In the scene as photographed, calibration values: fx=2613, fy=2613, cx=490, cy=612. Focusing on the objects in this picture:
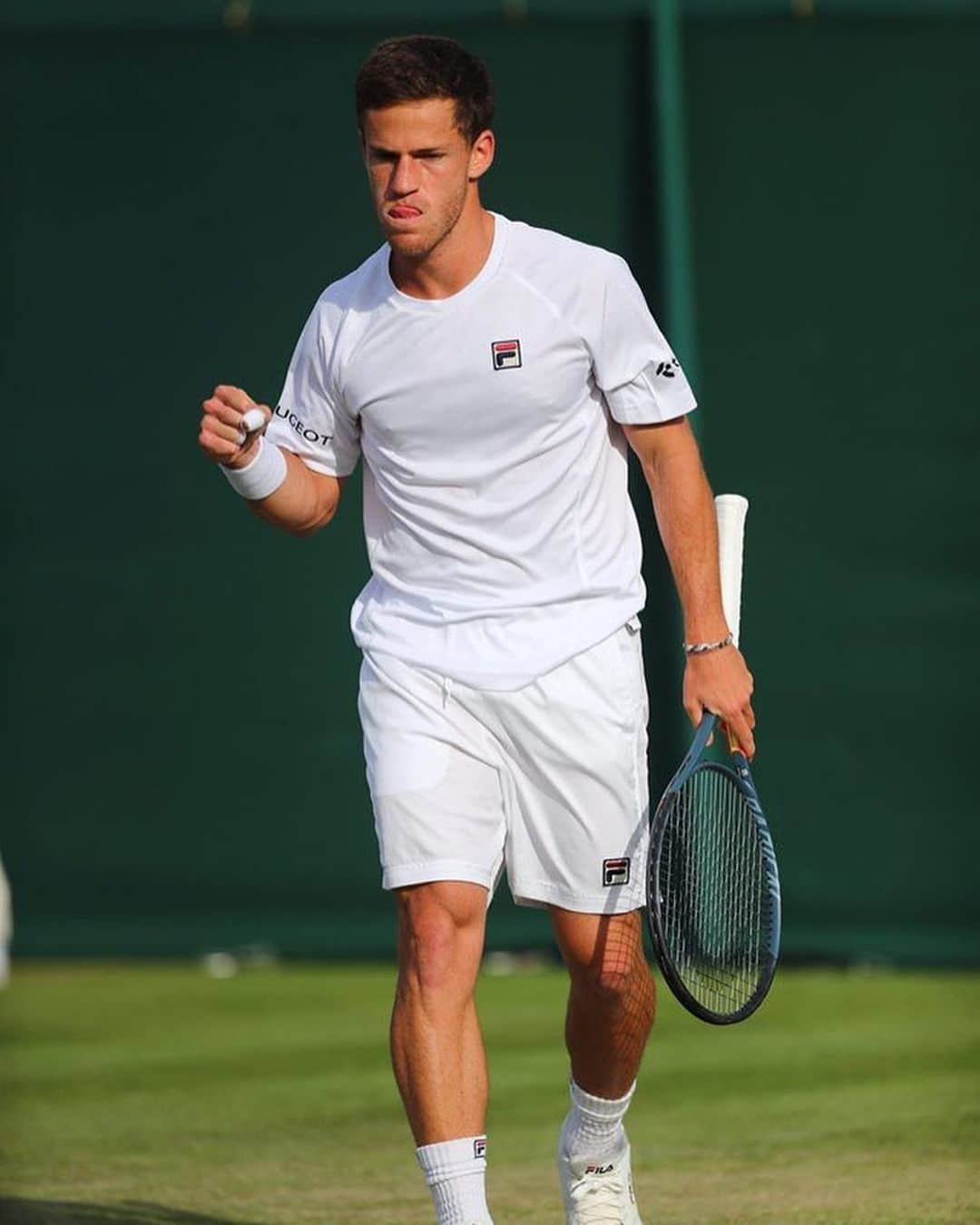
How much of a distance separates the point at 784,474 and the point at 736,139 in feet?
3.23

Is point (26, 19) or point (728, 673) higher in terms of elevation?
point (26, 19)

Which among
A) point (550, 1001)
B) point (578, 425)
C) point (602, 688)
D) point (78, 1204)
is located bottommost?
point (550, 1001)

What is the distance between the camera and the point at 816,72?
24.7ft

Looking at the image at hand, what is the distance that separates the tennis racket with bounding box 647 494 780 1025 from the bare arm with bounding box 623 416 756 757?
0.04m

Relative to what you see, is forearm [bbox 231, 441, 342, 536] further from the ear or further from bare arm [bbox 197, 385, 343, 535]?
the ear

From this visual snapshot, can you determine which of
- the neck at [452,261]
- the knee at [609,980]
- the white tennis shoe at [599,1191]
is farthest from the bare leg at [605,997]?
the neck at [452,261]

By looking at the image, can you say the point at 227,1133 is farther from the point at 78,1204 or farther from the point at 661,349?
the point at 661,349

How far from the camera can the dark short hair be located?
4.00 metres

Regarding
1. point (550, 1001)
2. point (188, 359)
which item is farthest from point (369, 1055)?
point (188, 359)

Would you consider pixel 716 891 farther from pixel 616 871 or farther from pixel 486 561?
pixel 486 561

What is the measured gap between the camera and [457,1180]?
3922 millimetres

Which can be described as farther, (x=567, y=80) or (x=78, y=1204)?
(x=567, y=80)

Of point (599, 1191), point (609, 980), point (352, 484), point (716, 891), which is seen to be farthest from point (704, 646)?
point (352, 484)

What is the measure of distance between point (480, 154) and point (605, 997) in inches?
54.1
